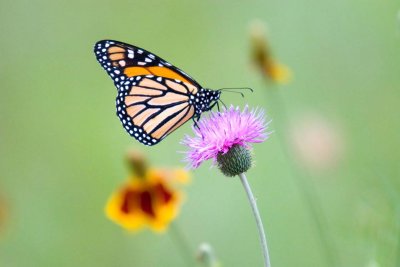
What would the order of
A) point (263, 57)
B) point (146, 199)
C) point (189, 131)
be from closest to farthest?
point (146, 199) → point (263, 57) → point (189, 131)

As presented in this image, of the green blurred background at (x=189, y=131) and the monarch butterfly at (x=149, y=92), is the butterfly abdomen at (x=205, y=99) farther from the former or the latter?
the green blurred background at (x=189, y=131)

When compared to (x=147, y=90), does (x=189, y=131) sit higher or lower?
lower

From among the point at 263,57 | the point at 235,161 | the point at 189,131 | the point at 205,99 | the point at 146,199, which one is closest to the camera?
the point at 235,161

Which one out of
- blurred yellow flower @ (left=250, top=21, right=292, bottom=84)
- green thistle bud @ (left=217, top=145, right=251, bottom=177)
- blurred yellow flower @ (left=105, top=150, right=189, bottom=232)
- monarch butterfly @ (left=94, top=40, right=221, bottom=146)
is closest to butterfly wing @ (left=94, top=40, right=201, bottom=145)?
monarch butterfly @ (left=94, top=40, right=221, bottom=146)

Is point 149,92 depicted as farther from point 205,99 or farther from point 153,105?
point 205,99

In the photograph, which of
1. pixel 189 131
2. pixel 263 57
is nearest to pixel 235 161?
pixel 263 57

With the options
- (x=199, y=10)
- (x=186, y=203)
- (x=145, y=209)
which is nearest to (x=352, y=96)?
(x=186, y=203)

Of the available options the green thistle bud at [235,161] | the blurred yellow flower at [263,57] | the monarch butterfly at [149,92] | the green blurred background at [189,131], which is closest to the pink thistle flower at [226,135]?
the green thistle bud at [235,161]

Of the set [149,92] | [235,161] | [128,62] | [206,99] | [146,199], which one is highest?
[128,62]
